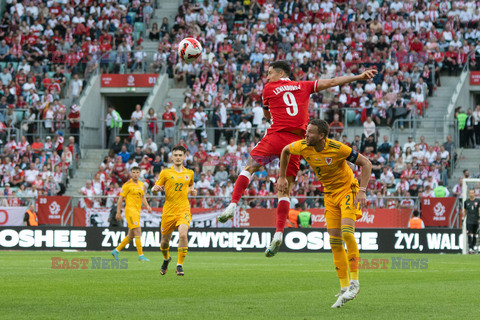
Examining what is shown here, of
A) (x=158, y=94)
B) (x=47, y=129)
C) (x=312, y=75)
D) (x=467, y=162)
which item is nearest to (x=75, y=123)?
(x=47, y=129)

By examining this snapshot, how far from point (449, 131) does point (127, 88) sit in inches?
576

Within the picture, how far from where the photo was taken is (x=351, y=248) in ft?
39.0

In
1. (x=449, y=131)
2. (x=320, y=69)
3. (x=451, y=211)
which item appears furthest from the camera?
(x=320, y=69)

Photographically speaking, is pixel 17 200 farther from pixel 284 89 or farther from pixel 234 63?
pixel 284 89

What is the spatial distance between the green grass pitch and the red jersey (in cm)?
250

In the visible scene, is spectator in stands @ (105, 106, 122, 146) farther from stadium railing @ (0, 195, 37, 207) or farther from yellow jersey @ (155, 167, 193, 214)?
yellow jersey @ (155, 167, 193, 214)

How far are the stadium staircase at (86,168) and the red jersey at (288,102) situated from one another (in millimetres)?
22809

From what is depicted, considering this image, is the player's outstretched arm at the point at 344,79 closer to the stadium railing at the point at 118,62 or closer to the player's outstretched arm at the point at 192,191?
the player's outstretched arm at the point at 192,191

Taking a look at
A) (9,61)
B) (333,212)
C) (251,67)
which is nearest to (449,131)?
(251,67)

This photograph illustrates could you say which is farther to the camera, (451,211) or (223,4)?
(223,4)

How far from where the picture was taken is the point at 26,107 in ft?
127

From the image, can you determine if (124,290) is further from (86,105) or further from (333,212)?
(86,105)

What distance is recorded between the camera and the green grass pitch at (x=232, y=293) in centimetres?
1062

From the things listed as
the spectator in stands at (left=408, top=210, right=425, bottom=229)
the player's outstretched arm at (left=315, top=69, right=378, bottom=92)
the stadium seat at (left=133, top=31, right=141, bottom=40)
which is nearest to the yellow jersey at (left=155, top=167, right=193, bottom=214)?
the player's outstretched arm at (left=315, top=69, right=378, bottom=92)
